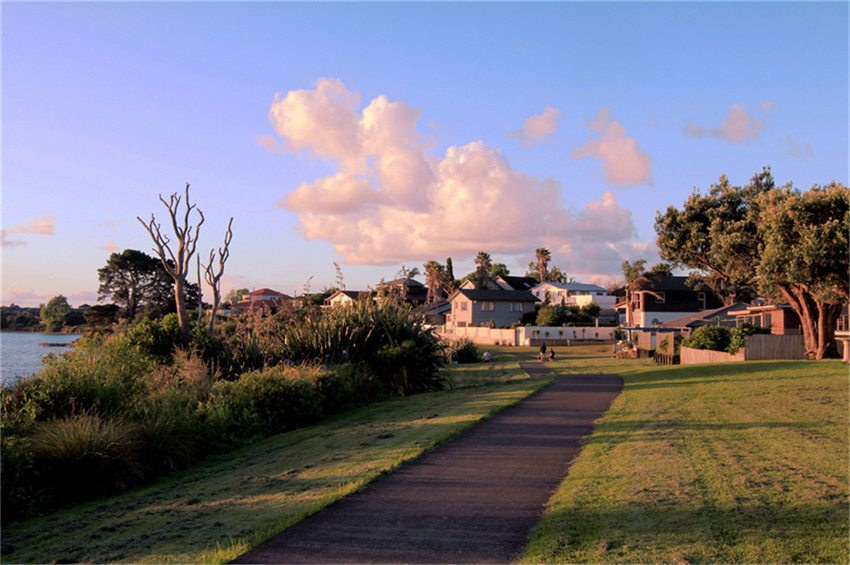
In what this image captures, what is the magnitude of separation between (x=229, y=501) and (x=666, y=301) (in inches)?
2609

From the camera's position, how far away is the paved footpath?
5594mm

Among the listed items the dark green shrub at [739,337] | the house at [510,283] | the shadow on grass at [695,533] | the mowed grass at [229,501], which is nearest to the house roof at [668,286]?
the house at [510,283]

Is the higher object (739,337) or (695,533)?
(739,337)

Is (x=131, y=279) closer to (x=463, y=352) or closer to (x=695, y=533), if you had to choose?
(x=463, y=352)

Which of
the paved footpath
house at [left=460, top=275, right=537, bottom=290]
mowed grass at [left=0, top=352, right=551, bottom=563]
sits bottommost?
mowed grass at [left=0, top=352, right=551, bottom=563]

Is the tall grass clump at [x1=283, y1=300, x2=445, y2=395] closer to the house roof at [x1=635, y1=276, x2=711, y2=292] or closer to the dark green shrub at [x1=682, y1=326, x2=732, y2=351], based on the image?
the dark green shrub at [x1=682, y1=326, x2=732, y2=351]

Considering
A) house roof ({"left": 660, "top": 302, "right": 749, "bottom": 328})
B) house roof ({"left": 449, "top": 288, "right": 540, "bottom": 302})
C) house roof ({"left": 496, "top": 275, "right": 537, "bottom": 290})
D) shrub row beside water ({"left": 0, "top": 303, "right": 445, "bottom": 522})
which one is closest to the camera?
shrub row beside water ({"left": 0, "top": 303, "right": 445, "bottom": 522})

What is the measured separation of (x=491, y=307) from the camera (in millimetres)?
75500

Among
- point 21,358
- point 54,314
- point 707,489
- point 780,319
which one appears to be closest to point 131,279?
point 54,314

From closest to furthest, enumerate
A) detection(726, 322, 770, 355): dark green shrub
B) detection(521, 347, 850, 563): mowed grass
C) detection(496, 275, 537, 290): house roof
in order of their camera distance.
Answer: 1. detection(521, 347, 850, 563): mowed grass
2. detection(726, 322, 770, 355): dark green shrub
3. detection(496, 275, 537, 290): house roof

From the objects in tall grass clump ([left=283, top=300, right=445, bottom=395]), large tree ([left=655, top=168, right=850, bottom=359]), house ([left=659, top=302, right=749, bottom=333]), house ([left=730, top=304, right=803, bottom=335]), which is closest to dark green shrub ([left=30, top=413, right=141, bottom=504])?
tall grass clump ([left=283, top=300, right=445, bottom=395])

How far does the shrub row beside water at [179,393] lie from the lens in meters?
8.92

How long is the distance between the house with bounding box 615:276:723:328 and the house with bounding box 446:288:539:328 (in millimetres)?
13848

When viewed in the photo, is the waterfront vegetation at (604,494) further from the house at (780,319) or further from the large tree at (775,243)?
the house at (780,319)
